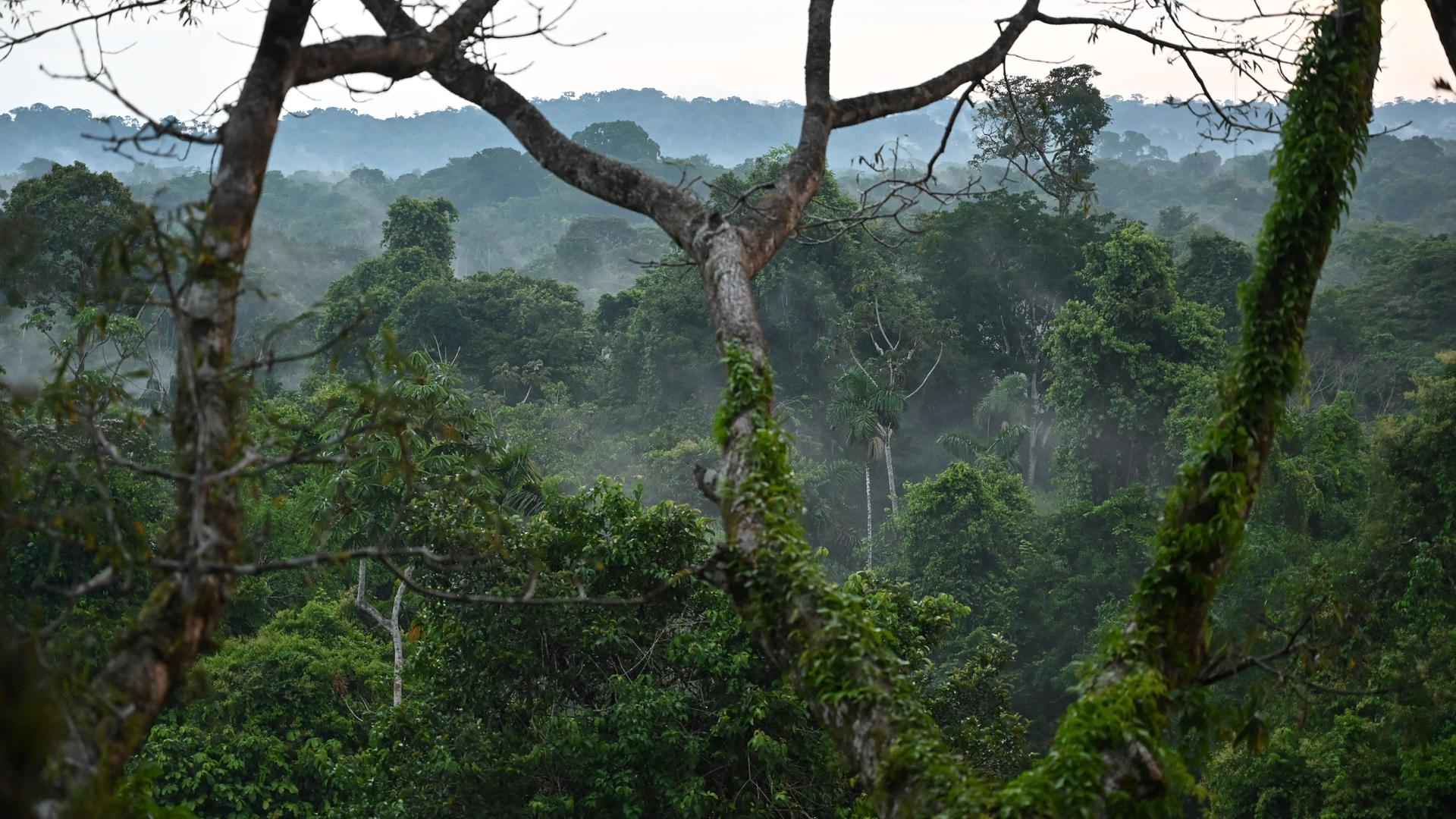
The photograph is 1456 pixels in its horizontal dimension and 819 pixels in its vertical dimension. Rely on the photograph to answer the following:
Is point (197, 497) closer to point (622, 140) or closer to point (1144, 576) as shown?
point (1144, 576)

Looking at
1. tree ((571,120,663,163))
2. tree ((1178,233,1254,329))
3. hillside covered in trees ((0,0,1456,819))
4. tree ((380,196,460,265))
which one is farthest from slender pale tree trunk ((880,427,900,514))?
tree ((571,120,663,163))

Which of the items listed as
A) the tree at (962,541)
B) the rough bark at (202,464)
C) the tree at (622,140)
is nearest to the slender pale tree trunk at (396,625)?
the rough bark at (202,464)

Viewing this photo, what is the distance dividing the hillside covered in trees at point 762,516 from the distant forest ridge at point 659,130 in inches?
3373

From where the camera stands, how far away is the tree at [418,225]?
29609 mm

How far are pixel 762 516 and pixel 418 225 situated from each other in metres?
28.3

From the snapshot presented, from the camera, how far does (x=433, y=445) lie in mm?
12328

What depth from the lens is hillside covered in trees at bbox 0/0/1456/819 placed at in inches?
96.4

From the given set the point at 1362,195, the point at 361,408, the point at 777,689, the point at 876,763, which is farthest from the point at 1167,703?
the point at 1362,195

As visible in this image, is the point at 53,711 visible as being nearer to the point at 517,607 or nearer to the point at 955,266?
the point at 517,607

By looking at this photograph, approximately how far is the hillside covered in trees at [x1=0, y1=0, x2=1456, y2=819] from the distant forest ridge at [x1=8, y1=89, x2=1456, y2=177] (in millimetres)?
85674

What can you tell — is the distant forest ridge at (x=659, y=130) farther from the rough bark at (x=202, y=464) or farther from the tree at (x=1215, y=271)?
the rough bark at (x=202, y=464)

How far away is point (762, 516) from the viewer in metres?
3.04

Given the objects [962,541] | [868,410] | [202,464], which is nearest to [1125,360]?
[868,410]

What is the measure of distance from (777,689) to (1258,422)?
4339 millimetres
